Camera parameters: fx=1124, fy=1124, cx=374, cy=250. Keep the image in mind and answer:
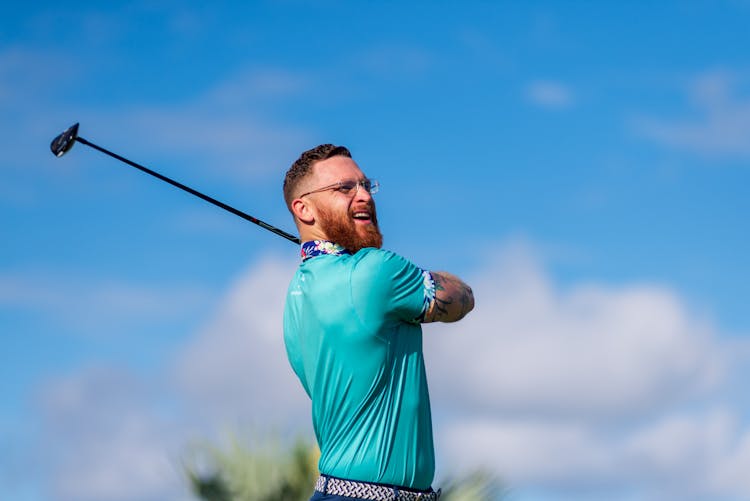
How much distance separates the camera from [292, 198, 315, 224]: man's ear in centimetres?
525

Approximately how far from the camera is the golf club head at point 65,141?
21.1ft

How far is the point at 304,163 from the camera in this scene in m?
5.40

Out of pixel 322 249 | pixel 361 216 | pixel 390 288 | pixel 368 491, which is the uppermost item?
pixel 361 216

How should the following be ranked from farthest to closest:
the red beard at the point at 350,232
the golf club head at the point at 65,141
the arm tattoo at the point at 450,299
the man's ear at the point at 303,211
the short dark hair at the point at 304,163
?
the golf club head at the point at 65,141
the short dark hair at the point at 304,163
the man's ear at the point at 303,211
the red beard at the point at 350,232
the arm tattoo at the point at 450,299

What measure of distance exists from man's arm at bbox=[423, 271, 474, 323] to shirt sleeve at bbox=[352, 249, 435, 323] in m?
0.03

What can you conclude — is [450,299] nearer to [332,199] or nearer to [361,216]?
[361,216]

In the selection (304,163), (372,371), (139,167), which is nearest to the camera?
(372,371)

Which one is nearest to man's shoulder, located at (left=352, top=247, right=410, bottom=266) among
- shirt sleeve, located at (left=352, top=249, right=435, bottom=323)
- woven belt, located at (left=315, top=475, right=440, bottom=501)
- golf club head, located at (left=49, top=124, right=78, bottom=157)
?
shirt sleeve, located at (left=352, top=249, right=435, bottom=323)

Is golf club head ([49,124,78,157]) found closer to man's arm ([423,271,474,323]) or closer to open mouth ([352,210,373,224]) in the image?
open mouth ([352,210,373,224])

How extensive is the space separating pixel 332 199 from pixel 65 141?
2.03 m

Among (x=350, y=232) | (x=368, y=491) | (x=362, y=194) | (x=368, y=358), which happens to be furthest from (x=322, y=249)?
(x=368, y=491)

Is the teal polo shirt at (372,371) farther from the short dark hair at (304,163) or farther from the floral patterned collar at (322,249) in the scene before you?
the short dark hair at (304,163)

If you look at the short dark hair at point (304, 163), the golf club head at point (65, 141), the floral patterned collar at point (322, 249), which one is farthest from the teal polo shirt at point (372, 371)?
the golf club head at point (65, 141)

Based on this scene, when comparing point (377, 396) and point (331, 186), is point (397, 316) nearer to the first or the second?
point (377, 396)
